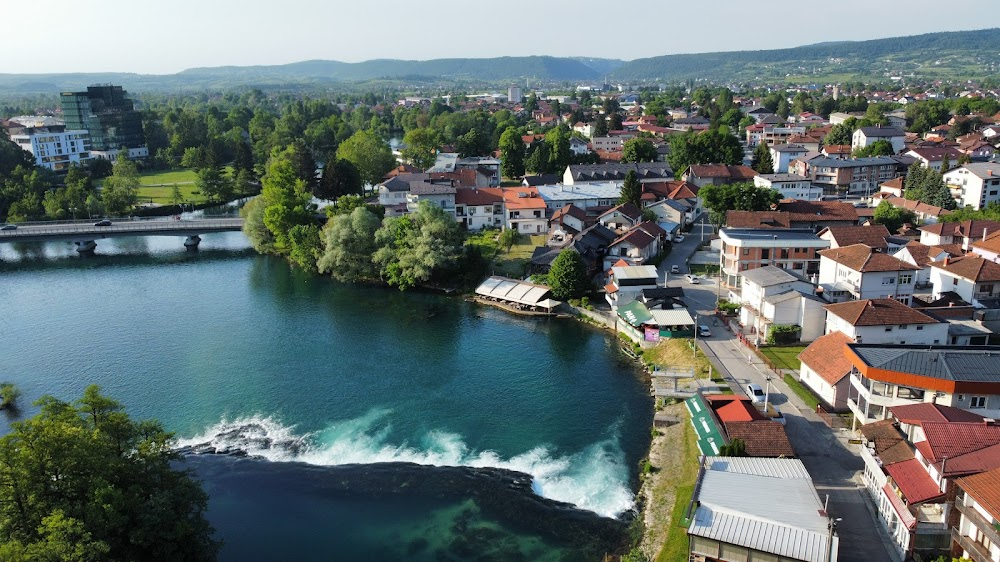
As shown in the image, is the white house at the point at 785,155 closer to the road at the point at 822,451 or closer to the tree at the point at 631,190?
→ the tree at the point at 631,190

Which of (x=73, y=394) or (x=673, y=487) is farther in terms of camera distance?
(x=73, y=394)

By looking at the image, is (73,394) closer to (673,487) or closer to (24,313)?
(24,313)

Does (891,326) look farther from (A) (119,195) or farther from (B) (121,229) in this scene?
(A) (119,195)

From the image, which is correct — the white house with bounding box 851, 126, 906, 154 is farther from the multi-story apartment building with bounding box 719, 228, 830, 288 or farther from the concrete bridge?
the concrete bridge

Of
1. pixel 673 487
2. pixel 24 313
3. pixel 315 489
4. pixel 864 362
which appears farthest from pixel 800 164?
pixel 24 313

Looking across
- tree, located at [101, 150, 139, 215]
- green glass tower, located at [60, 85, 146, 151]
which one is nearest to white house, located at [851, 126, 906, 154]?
tree, located at [101, 150, 139, 215]

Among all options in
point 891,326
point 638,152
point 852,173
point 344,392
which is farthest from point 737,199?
point 344,392
